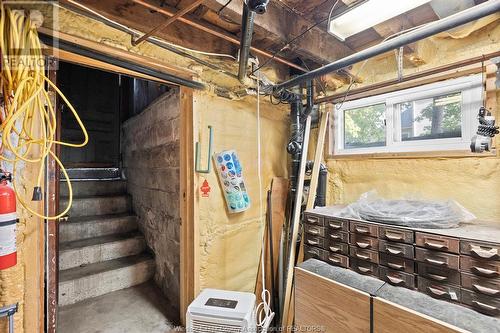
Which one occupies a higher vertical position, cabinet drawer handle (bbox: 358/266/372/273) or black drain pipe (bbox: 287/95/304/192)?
black drain pipe (bbox: 287/95/304/192)

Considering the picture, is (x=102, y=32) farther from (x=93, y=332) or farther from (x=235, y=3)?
(x=93, y=332)

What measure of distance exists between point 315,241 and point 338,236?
0.64ft

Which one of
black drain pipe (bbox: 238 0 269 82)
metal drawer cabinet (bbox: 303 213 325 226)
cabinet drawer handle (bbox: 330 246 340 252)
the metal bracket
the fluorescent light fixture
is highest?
the fluorescent light fixture

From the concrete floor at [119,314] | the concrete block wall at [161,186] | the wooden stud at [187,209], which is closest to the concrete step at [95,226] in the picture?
the concrete block wall at [161,186]

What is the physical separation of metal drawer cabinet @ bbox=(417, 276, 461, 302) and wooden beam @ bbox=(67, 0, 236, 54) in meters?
1.85

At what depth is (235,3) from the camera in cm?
117

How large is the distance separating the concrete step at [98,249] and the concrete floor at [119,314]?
0.41m

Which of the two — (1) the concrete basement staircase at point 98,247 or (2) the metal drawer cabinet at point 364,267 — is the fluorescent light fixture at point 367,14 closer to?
(2) the metal drawer cabinet at point 364,267

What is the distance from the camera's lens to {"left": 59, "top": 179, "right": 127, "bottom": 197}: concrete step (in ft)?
9.74

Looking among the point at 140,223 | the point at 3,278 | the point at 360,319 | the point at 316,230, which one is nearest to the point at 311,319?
the point at 360,319

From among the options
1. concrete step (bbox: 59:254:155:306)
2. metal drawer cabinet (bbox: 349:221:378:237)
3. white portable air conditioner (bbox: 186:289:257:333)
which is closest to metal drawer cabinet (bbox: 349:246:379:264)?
metal drawer cabinet (bbox: 349:221:378:237)

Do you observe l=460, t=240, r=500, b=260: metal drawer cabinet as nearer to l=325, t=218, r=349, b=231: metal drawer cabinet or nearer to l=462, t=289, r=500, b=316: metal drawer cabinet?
l=462, t=289, r=500, b=316: metal drawer cabinet

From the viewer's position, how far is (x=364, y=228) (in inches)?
54.6

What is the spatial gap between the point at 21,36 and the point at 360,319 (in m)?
1.86
